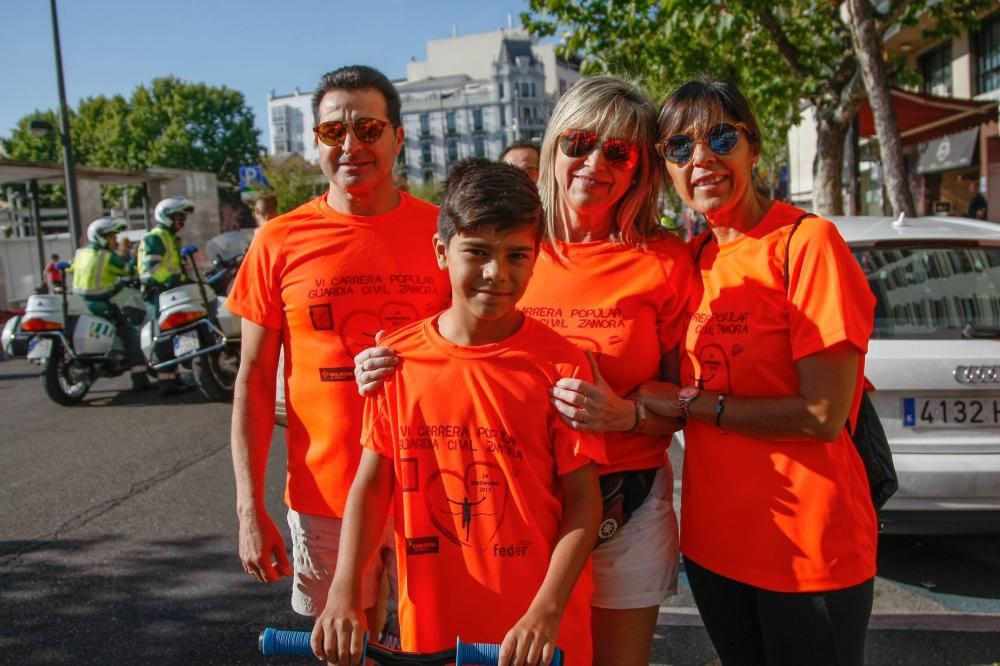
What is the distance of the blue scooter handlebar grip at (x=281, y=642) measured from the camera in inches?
58.9

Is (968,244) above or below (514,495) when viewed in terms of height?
above

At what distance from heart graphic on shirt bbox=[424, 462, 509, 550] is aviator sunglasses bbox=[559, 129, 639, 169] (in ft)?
2.97

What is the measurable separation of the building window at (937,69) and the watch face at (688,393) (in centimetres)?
1841

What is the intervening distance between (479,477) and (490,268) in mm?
448

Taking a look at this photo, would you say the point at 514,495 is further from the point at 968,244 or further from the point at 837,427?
the point at 968,244

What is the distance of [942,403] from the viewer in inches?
139

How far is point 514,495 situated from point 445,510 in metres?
0.16

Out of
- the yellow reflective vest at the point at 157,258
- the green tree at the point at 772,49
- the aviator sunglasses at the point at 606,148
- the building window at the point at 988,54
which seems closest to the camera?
the aviator sunglasses at the point at 606,148

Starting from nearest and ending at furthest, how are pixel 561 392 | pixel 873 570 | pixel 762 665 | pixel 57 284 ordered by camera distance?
pixel 561 392
pixel 873 570
pixel 762 665
pixel 57 284

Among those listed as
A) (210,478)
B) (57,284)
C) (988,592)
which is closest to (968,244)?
(988,592)

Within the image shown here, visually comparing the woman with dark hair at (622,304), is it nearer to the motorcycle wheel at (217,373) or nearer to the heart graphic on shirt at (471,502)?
the heart graphic on shirt at (471,502)

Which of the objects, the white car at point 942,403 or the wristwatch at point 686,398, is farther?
the white car at point 942,403

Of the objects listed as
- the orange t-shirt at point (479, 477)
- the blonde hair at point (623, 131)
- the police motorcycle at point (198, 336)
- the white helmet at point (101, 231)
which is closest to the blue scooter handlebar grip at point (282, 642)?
the orange t-shirt at point (479, 477)

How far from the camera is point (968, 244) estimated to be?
12.5ft
